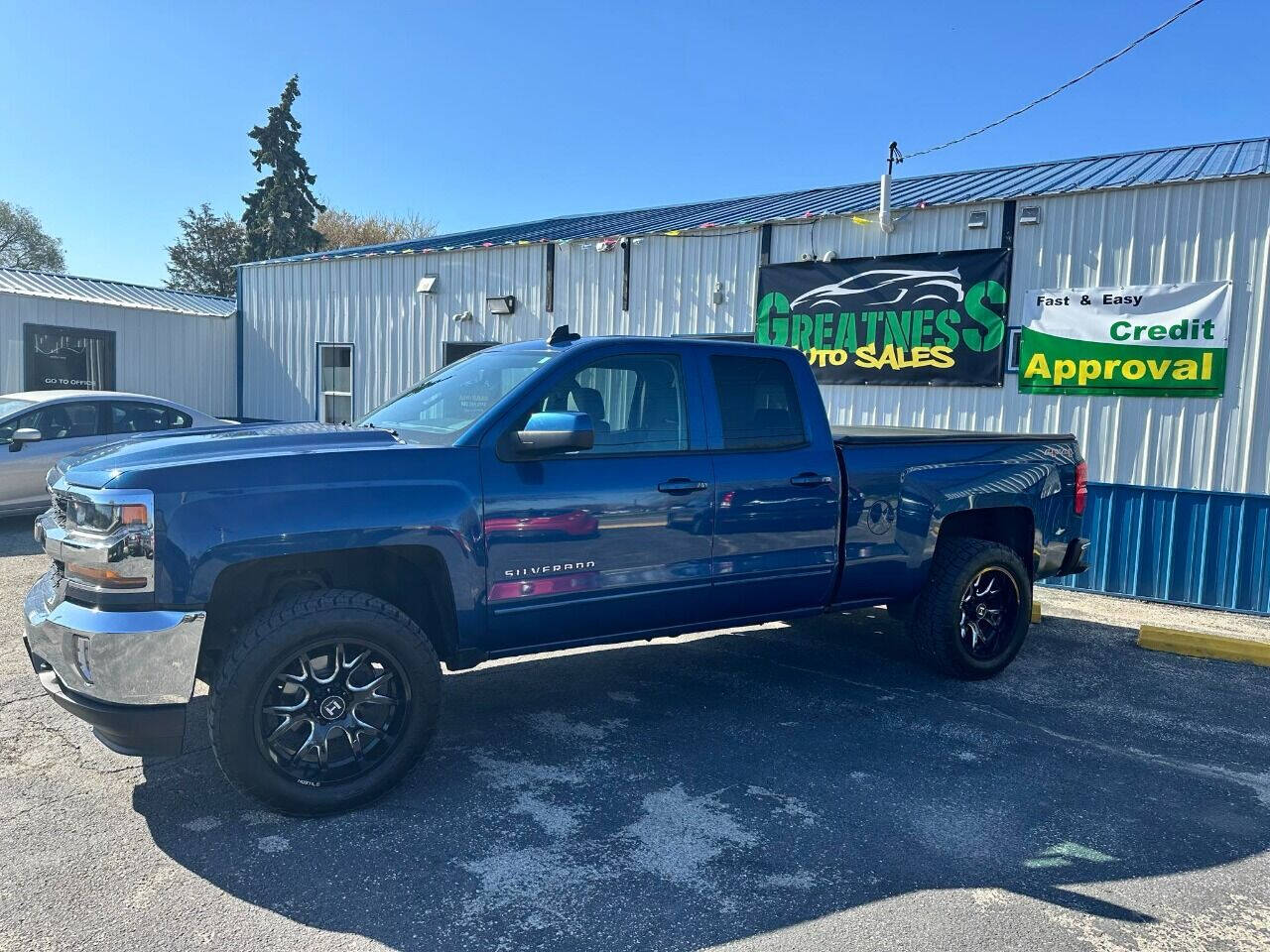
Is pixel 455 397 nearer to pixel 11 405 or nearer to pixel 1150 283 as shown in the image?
pixel 1150 283

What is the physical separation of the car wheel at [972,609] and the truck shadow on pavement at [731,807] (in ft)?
0.61

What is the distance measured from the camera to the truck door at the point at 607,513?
160 inches

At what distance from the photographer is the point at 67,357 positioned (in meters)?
15.4

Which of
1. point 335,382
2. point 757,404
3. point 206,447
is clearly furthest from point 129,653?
point 335,382

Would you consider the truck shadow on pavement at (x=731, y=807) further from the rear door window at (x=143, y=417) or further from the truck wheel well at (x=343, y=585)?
the rear door window at (x=143, y=417)

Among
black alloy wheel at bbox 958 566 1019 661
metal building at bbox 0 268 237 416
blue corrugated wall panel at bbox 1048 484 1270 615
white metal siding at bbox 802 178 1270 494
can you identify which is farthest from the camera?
metal building at bbox 0 268 237 416

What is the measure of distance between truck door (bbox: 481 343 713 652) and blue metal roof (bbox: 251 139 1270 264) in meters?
6.03

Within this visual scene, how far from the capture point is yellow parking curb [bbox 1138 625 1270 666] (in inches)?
260

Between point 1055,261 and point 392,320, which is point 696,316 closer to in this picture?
point 1055,261

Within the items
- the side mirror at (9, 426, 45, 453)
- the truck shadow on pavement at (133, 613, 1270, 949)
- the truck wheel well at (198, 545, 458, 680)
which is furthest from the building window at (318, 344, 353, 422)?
the truck wheel well at (198, 545, 458, 680)

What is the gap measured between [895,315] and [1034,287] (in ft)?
4.44

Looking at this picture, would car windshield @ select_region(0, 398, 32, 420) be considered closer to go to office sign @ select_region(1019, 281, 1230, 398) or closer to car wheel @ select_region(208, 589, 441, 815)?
car wheel @ select_region(208, 589, 441, 815)

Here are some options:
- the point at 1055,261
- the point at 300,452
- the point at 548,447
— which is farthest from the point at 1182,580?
the point at 300,452

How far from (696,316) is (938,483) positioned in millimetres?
5953
